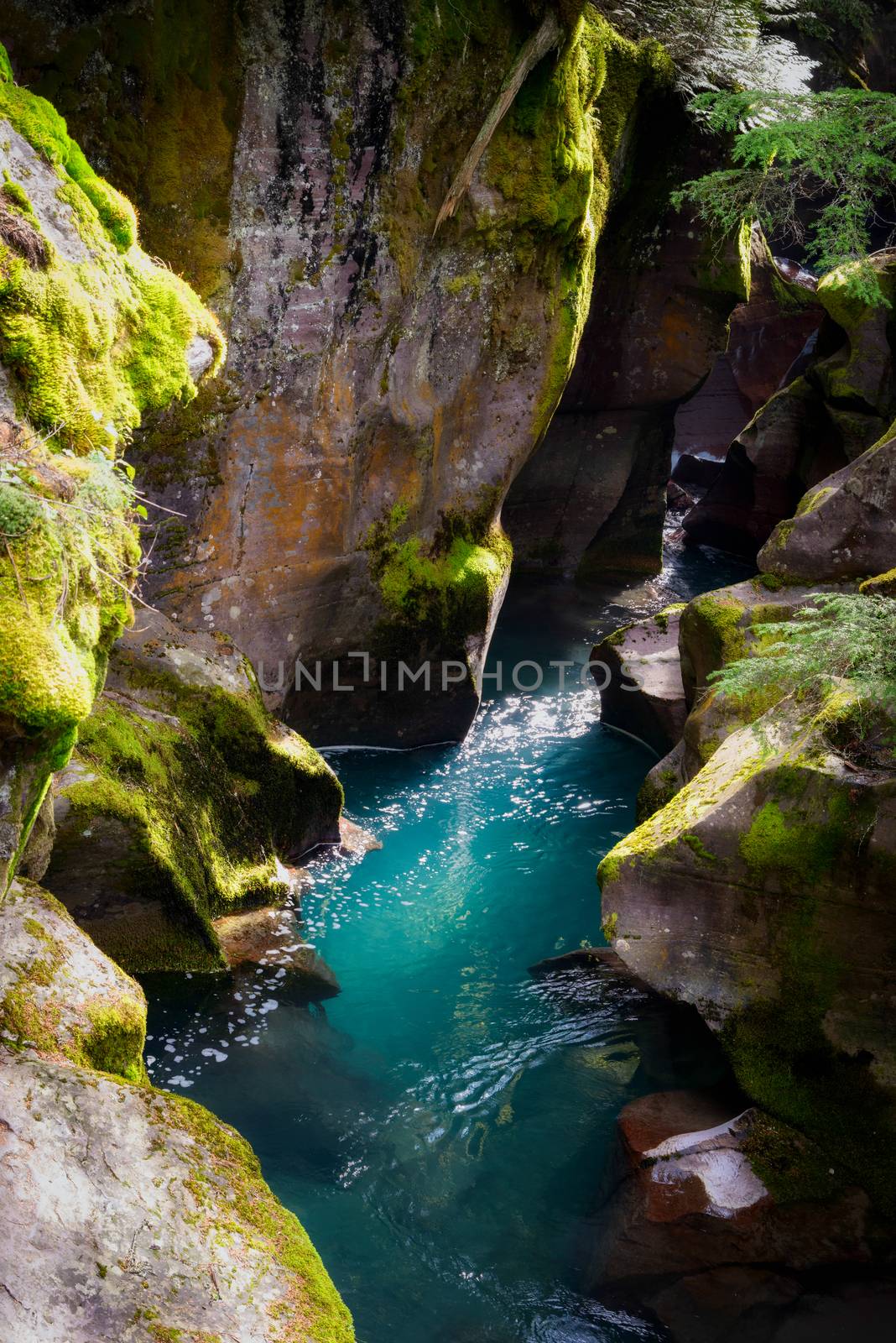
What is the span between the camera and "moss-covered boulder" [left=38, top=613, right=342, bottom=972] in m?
7.95

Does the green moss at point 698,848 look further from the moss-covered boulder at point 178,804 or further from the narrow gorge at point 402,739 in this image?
the moss-covered boulder at point 178,804

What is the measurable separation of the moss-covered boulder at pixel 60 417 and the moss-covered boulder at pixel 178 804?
9.51 feet

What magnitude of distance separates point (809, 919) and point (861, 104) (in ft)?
31.9

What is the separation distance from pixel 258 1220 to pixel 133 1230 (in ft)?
2.02

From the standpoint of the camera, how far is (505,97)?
10.7 metres

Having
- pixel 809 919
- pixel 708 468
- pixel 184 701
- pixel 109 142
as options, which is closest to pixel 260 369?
pixel 109 142

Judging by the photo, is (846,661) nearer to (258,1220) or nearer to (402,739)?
(258,1220)

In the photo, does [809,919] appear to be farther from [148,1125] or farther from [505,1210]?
[148,1125]

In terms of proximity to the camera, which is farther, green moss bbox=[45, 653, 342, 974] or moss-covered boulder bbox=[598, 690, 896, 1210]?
green moss bbox=[45, 653, 342, 974]

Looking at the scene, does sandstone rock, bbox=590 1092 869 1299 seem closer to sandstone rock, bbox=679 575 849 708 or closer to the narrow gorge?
the narrow gorge

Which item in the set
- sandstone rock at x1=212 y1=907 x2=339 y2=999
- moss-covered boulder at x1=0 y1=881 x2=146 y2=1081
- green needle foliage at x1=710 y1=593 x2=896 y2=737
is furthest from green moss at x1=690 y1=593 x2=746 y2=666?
moss-covered boulder at x1=0 y1=881 x2=146 y2=1081

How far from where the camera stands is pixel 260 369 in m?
10.5

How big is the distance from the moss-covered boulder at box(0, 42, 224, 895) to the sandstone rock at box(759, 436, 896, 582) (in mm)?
6508

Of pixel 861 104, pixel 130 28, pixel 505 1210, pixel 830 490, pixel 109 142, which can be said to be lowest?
pixel 505 1210
